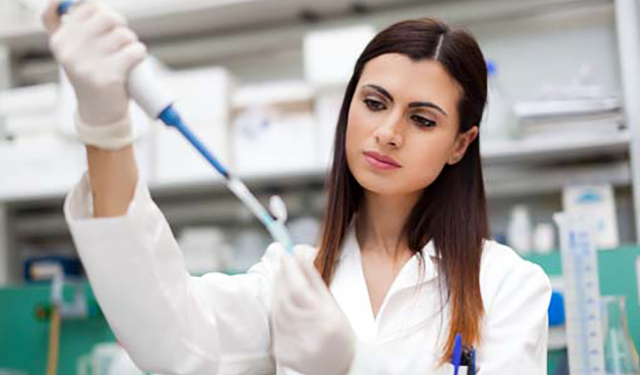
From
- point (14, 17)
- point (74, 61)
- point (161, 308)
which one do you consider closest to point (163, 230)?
point (161, 308)

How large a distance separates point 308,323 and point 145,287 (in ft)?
0.59

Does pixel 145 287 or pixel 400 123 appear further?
pixel 400 123

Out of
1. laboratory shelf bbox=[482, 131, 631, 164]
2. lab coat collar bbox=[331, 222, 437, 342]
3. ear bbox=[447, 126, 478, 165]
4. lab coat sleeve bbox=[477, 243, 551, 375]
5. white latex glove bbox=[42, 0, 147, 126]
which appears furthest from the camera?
laboratory shelf bbox=[482, 131, 631, 164]

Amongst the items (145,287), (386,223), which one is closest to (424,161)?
(386,223)

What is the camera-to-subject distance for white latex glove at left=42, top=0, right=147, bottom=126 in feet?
2.18

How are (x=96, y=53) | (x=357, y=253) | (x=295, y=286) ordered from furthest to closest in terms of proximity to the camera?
(x=357, y=253), (x=295, y=286), (x=96, y=53)

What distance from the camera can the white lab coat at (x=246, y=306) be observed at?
2.46 ft

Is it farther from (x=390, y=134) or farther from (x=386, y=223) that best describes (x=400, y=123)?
(x=386, y=223)

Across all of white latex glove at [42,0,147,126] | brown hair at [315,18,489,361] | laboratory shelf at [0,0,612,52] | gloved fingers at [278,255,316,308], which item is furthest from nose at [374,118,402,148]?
laboratory shelf at [0,0,612,52]

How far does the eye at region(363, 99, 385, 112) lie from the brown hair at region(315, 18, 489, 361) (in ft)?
0.30

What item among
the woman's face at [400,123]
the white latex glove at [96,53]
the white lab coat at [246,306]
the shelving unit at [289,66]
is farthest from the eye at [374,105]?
the shelving unit at [289,66]

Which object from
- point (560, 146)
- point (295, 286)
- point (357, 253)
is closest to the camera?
point (295, 286)

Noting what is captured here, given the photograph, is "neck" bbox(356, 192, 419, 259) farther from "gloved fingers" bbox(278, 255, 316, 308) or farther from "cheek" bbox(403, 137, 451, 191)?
"gloved fingers" bbox(278, 255, 316, 308)

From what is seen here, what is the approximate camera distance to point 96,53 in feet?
2.20
